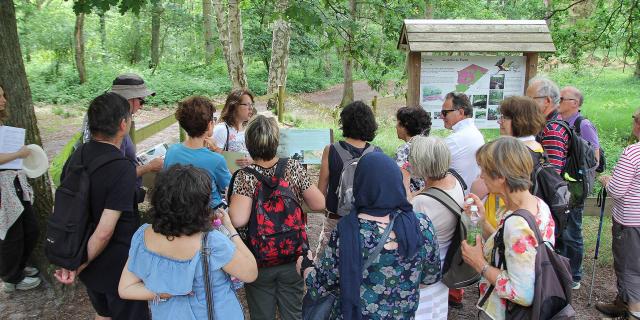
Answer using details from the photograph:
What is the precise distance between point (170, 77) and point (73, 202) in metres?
21.9

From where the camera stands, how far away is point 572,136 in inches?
145

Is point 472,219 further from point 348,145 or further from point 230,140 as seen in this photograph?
point 230,140

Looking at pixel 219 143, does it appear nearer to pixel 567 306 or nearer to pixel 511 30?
pixel 567 306

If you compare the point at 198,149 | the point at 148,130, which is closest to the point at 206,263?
the point at 198,149

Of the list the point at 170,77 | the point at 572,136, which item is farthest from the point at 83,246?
the point at 170,77

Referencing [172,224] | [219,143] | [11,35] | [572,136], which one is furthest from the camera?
[219,143]

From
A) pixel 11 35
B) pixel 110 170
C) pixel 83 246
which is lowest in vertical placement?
pixel 83 246

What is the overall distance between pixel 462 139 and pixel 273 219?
1.75m

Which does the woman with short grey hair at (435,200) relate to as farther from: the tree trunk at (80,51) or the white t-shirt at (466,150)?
the tree trunk at (80,51)

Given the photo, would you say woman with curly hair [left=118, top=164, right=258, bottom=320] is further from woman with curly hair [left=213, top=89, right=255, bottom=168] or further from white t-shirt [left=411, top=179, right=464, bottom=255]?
woman with curly hair [left=213, top=89, right=255, bottom=168]

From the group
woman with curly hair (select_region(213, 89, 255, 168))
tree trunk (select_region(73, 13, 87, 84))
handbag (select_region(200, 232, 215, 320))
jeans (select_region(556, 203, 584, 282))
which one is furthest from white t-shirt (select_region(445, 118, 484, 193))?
tree trunk (select_region(73, 13, 87, 84))

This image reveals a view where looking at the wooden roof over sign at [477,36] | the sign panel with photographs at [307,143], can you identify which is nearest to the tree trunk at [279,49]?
the wooden roof over sign at [477,36]

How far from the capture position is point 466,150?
375 centimetres

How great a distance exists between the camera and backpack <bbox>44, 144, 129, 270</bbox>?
8.25 feet
